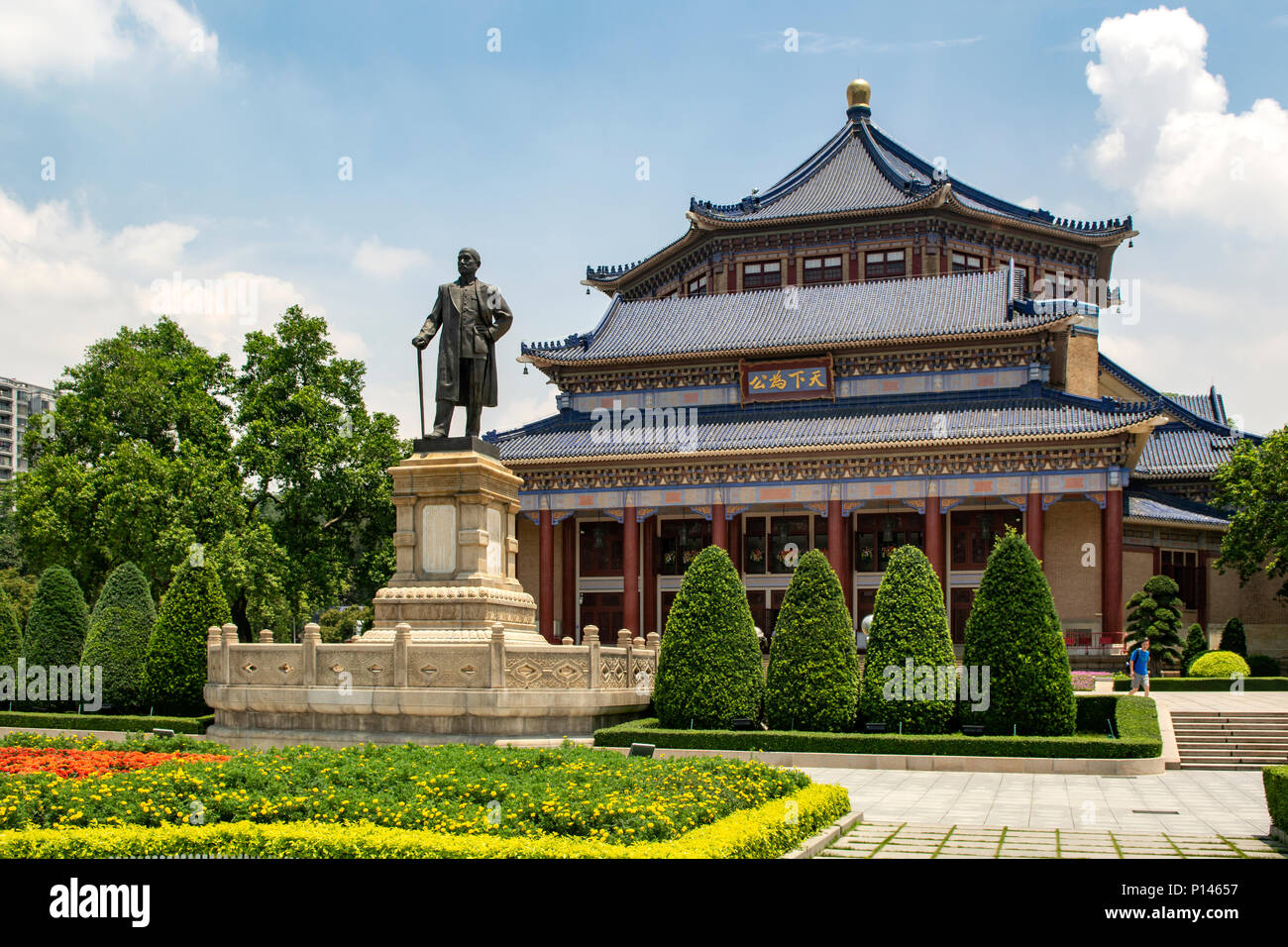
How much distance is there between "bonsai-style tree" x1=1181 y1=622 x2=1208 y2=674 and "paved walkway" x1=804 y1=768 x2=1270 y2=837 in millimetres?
17641

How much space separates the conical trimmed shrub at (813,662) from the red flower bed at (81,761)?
10.5 metres

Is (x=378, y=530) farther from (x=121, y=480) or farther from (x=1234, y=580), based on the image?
(x=1234, y=580)

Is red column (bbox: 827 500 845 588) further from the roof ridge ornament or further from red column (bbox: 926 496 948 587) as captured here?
the roof ridge ornament

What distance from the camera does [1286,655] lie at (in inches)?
1688

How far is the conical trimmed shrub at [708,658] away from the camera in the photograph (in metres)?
21.7

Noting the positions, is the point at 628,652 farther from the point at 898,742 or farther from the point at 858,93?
the point at 858,93

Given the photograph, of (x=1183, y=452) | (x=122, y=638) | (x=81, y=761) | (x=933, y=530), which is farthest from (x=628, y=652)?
(x=1183, y=452)

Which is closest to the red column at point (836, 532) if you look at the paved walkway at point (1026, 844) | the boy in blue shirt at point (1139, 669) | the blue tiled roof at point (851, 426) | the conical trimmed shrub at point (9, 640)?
the blue tiled roof at point (851, 426)

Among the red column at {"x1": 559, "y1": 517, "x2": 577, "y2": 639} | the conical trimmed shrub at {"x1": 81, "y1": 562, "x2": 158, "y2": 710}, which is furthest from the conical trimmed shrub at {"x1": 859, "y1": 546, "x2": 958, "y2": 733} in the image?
the red column at {"x1": 559, "y1": 517, "x2": 577, "y2": 639}

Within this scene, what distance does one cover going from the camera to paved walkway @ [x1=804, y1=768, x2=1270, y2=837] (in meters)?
13.6

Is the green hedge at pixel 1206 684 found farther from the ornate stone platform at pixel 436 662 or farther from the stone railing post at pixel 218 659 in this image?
the stone railing post at pixel 218 659

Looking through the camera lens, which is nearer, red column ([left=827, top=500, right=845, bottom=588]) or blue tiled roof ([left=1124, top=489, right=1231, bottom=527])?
red column ([left=827, top=500, right=845, bottom=588])

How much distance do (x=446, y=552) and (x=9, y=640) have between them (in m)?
16.0
